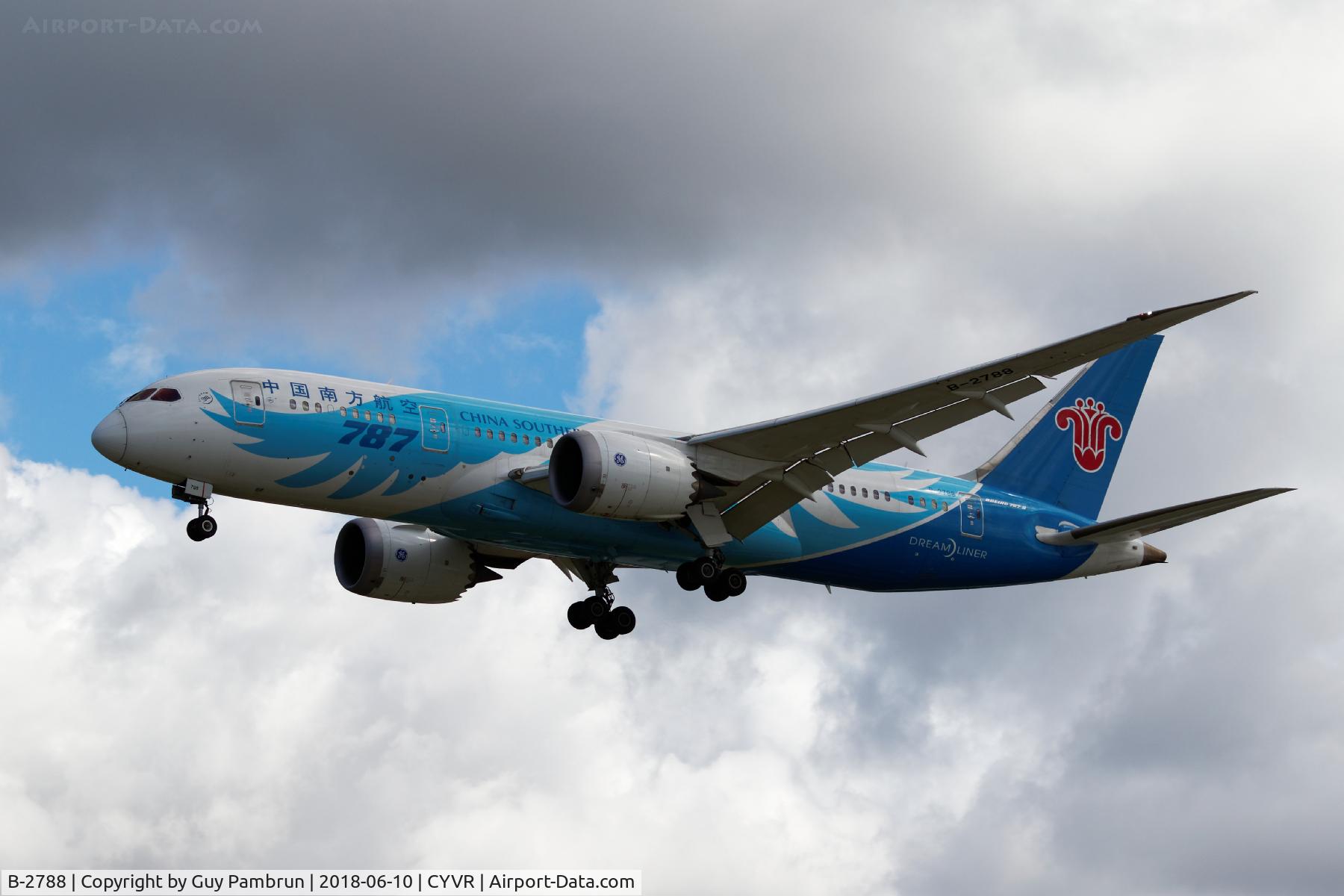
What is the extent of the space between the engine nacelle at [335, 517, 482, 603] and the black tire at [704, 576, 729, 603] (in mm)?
8199

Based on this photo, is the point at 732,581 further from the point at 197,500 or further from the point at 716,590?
the point at 197,500

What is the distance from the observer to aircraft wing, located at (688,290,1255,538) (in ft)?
102

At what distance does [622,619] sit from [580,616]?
107 centimetres

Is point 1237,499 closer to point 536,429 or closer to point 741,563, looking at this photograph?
point 741,563

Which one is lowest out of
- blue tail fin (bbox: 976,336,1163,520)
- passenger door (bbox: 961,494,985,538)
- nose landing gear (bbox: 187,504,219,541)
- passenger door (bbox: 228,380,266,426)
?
nose landing gear (bbox: 187,504,219,541)

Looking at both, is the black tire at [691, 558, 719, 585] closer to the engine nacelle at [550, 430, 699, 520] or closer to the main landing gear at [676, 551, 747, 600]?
the main landing gear at [676, 551, 747, 600]

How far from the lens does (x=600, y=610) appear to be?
41375mm

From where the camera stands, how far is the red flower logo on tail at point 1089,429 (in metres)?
46.3

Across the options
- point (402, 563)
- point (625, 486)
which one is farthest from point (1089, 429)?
point (402, 563)

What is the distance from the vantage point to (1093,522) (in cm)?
4525

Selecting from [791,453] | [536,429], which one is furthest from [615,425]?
[791,453]

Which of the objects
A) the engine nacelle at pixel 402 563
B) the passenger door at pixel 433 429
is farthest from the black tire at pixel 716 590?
the engine nacelle at pixel 402 563

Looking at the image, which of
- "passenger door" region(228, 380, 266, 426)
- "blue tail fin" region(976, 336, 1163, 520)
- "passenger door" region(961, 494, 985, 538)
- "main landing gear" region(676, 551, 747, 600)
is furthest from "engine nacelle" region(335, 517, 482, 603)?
"blue tail fin" region(976, 336, 1163, 520)

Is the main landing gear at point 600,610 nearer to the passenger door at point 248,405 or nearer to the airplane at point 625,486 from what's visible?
the airplane at point 625,486
